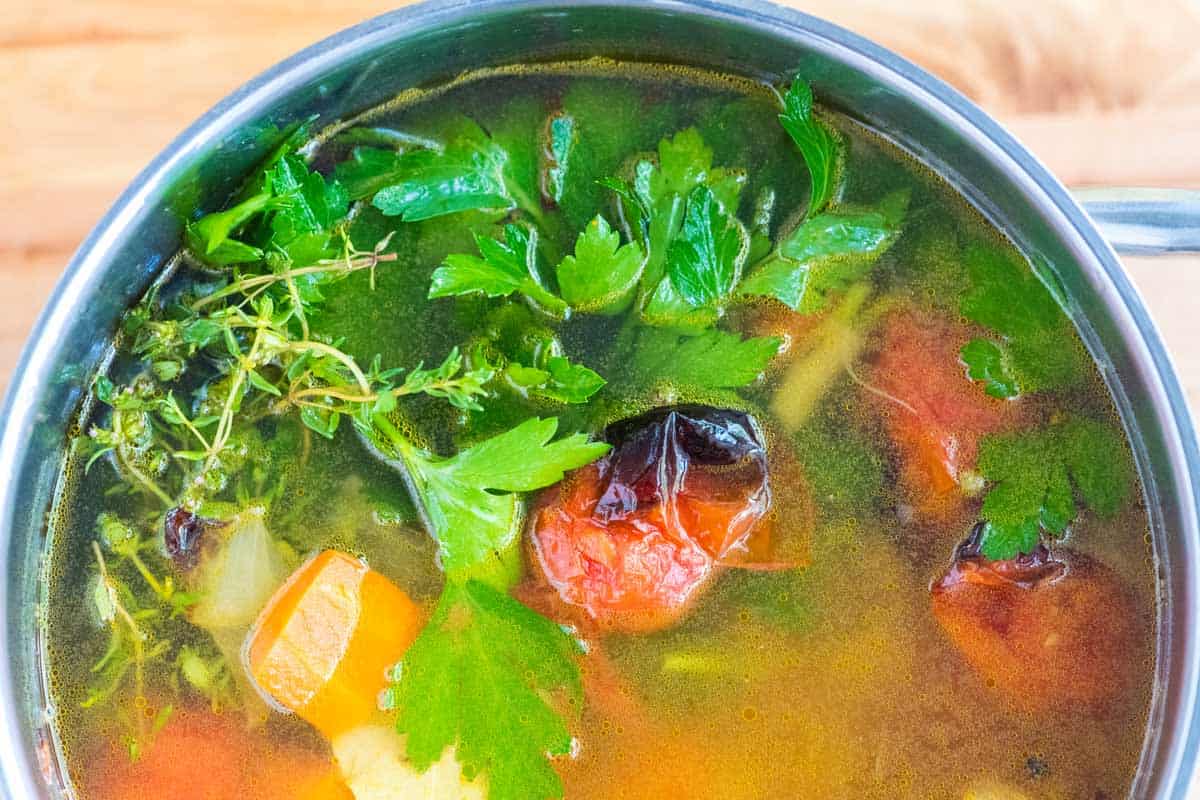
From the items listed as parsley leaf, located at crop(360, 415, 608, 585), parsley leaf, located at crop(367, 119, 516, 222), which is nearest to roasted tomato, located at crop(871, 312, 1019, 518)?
parsley leaf, located at crop(360, 415, 608, 585)

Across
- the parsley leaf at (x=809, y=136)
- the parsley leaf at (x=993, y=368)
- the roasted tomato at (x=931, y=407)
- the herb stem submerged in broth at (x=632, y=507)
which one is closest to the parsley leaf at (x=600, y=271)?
the herb stem submerged in broth at (x=632, y=507)

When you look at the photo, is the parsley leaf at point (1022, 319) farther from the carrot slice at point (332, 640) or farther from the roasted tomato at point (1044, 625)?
the carrot slice at point (332, 640)

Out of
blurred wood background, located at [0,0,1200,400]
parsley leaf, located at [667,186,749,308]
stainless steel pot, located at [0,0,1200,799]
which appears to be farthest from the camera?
blurred wood background, located at [0,0,1200,400]

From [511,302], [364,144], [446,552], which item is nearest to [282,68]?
[364,144]

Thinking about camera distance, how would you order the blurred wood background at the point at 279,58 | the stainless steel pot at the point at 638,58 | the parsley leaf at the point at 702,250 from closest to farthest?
the stainless steel pot at the point at 638,58, the parsley leaf at the point at 702,250, the blurred wood background at the point at 279,58

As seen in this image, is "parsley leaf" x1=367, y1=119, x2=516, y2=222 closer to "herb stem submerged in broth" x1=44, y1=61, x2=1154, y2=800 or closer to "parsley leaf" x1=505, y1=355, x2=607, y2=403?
"herb stem submerged in broth" x1=44, y1=61, x2=1154, y2=800
